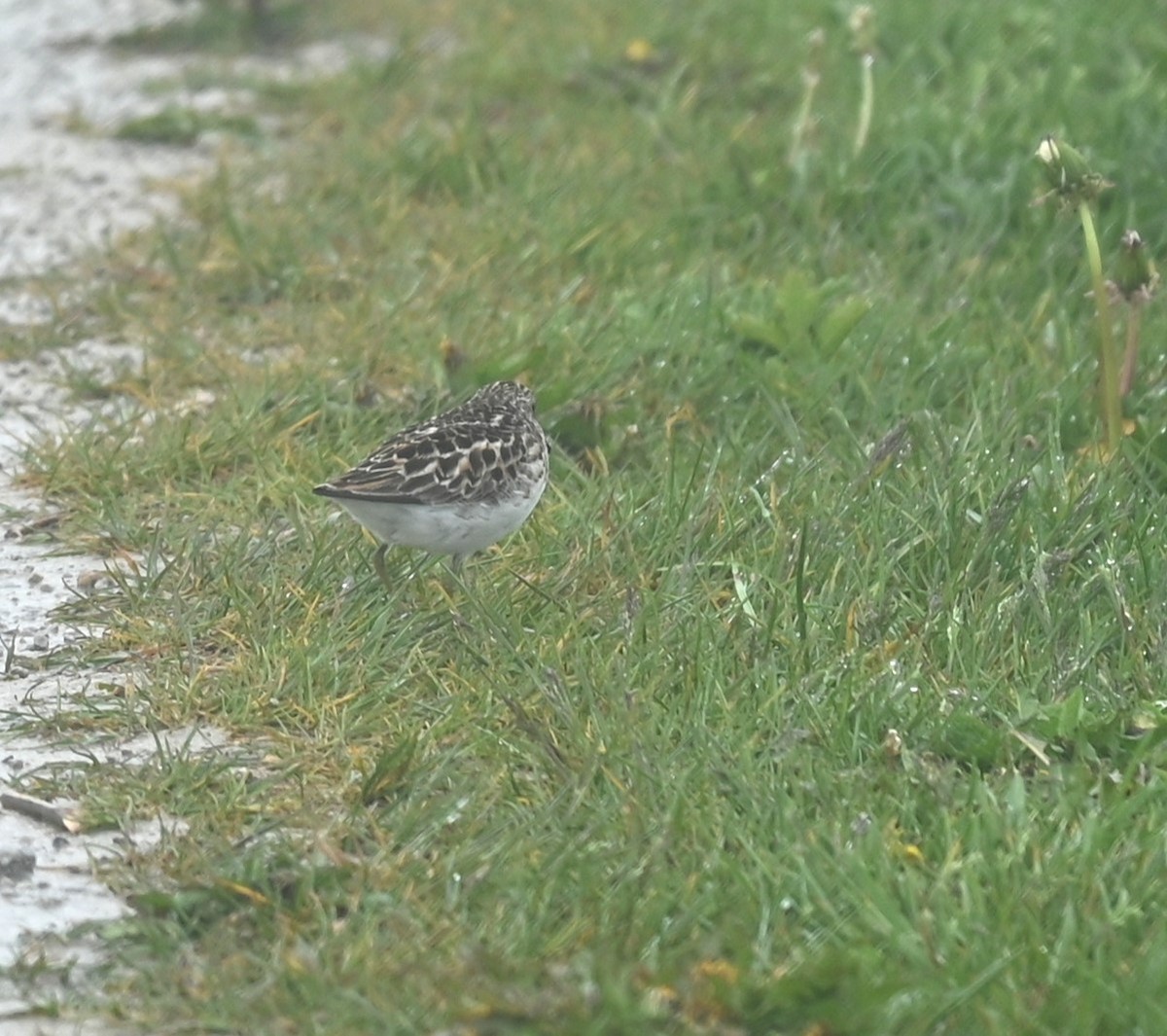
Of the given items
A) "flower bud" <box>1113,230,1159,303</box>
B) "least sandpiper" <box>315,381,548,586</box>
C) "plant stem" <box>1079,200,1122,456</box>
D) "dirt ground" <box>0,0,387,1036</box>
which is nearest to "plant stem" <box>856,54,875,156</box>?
"plant stem" <box>1079,200,1122,456</box>

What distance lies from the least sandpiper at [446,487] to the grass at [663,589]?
0.19 meters

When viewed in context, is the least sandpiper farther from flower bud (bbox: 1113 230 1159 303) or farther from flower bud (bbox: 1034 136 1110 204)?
flower bud (bbox: 1113 230 1159 303)

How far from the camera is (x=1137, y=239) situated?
237 inches

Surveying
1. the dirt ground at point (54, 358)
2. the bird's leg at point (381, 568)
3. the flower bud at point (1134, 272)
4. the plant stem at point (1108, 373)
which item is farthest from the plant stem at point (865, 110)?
the bird's leg at point (381, 568)

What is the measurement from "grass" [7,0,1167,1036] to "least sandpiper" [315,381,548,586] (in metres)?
0.19

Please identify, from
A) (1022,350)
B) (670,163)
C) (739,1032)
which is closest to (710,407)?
(1022,350)

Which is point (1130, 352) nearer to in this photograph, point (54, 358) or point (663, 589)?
point (663, 589)

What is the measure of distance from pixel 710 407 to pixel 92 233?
3.17 meters

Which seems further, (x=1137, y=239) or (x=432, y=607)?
(x=1137, y=239)

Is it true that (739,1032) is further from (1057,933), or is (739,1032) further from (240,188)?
(240,188)

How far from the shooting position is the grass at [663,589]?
13.4 feet

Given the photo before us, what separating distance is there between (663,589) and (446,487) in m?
0.65

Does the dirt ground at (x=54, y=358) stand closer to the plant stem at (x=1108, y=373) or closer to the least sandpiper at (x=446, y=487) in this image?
the least sandpiper at (x=446, y=487)

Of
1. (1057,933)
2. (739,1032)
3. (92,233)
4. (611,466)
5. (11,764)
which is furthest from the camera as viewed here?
(92,233)
